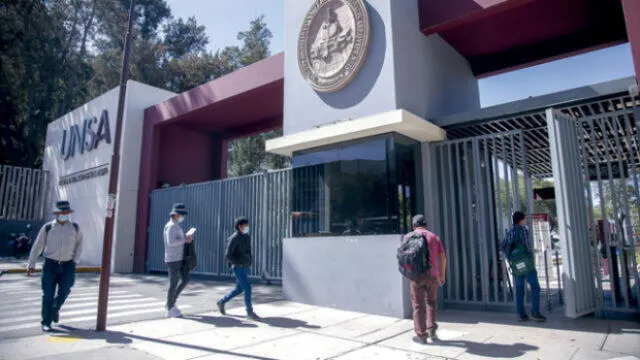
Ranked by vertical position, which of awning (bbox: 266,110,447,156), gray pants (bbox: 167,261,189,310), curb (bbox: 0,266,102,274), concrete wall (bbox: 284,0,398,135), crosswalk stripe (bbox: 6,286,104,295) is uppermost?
concrete wall (bbox: 284,0,398,135)

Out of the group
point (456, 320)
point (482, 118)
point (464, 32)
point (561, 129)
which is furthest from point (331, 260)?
point (464, 32)

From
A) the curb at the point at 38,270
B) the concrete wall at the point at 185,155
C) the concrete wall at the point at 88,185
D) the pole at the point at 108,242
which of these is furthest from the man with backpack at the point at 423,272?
the curb at the point at 38,270

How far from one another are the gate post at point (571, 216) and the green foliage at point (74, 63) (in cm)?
2125

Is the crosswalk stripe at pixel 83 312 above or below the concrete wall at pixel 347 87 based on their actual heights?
below

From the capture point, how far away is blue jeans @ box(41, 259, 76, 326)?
19.9 ft

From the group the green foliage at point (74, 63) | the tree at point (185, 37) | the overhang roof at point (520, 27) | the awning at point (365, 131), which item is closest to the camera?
the awning at point (365, 131)

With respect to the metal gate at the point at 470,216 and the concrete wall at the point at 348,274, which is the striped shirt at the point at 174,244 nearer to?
the concrete wall at the point at 348,274

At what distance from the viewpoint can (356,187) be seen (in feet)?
26.6

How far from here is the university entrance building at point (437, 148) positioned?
21.9 feet

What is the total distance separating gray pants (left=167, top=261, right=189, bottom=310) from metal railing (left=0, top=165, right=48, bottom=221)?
52.8 feet

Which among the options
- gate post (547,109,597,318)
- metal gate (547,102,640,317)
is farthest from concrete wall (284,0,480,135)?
metal gate (547,102,640,317)

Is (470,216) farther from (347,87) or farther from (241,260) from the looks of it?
(241,260)

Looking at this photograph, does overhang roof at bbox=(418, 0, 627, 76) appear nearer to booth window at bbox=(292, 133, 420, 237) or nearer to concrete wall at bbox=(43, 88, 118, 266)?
booth window at bbox=(292, 133, 420, 237)

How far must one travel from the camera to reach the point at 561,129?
668cm
